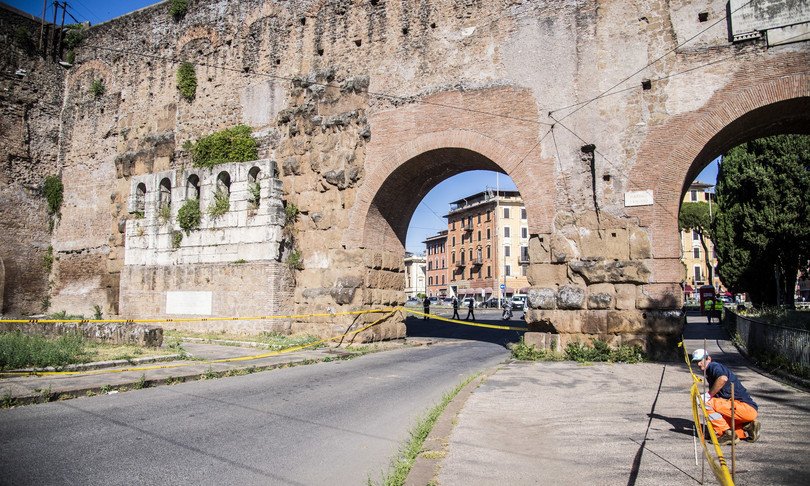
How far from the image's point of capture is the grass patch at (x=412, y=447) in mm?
4254

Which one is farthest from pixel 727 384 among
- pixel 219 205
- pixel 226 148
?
pixel 226 148

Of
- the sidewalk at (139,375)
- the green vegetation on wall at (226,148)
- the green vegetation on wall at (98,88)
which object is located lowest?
the sidewalk at (139,375)

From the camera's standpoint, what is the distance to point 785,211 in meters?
27.3

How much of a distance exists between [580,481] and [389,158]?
10.6 metres

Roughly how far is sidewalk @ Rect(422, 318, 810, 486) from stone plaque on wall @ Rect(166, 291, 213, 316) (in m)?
9.28

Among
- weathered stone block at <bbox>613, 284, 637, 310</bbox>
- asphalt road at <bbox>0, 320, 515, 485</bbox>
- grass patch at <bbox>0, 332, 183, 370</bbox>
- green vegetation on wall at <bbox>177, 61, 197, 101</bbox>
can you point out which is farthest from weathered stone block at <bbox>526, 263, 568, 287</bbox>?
green vegetation on wall at <bbox>177, 61, 197, 101</bbox>

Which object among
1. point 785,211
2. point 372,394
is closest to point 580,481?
point 372,394

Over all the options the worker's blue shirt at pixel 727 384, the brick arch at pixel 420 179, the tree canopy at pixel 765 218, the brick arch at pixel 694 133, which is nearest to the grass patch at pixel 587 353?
the brick arch at pixel 694 133

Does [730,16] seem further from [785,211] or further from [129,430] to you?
[785,211]

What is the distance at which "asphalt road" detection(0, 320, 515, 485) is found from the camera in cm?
431

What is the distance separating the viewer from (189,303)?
51.3 ft

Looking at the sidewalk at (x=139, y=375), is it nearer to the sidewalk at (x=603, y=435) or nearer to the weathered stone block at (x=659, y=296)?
the sidewalk at (x=603, y=435)

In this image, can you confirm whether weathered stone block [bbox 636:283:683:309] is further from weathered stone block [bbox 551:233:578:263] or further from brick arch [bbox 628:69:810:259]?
weathered stone block [bbox 551:233:578:263]

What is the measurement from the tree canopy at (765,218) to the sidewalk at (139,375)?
24867 mm
